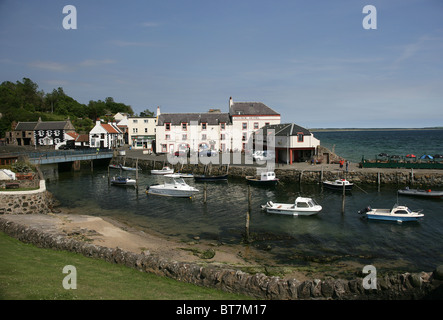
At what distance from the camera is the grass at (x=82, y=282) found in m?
11.0

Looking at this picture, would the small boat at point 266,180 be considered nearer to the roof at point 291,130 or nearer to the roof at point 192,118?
the roof at point 291,130

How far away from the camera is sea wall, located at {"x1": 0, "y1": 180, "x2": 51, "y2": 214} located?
27391 millimetres

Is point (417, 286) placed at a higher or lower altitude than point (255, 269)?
higher

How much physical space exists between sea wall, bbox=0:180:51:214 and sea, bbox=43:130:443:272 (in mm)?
6034

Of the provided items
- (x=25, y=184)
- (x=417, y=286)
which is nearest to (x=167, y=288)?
(x=417, y=286)

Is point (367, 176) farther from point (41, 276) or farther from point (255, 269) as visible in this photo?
point (41, 276)

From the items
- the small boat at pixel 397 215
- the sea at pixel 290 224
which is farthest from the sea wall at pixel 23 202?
the small boat at pixel 397 215

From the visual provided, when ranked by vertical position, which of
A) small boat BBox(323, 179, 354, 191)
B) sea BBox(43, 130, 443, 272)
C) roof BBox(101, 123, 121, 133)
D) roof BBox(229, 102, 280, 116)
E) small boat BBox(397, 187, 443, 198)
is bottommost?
sea BBox(43, 130, 443, 272)

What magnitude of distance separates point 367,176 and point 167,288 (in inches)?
1765

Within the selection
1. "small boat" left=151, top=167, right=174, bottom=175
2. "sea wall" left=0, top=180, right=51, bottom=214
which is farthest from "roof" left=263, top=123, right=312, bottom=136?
"sea wall" left=0, top=180, right=51, bottom=214

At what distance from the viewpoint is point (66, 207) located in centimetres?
3819

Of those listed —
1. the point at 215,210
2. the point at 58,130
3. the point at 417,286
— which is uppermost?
the point at 58,130

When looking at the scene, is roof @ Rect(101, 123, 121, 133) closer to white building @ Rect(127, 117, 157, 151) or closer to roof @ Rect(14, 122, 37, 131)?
white building @ Rect(127, 117, 157, 151)

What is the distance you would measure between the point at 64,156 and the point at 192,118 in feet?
99.4
